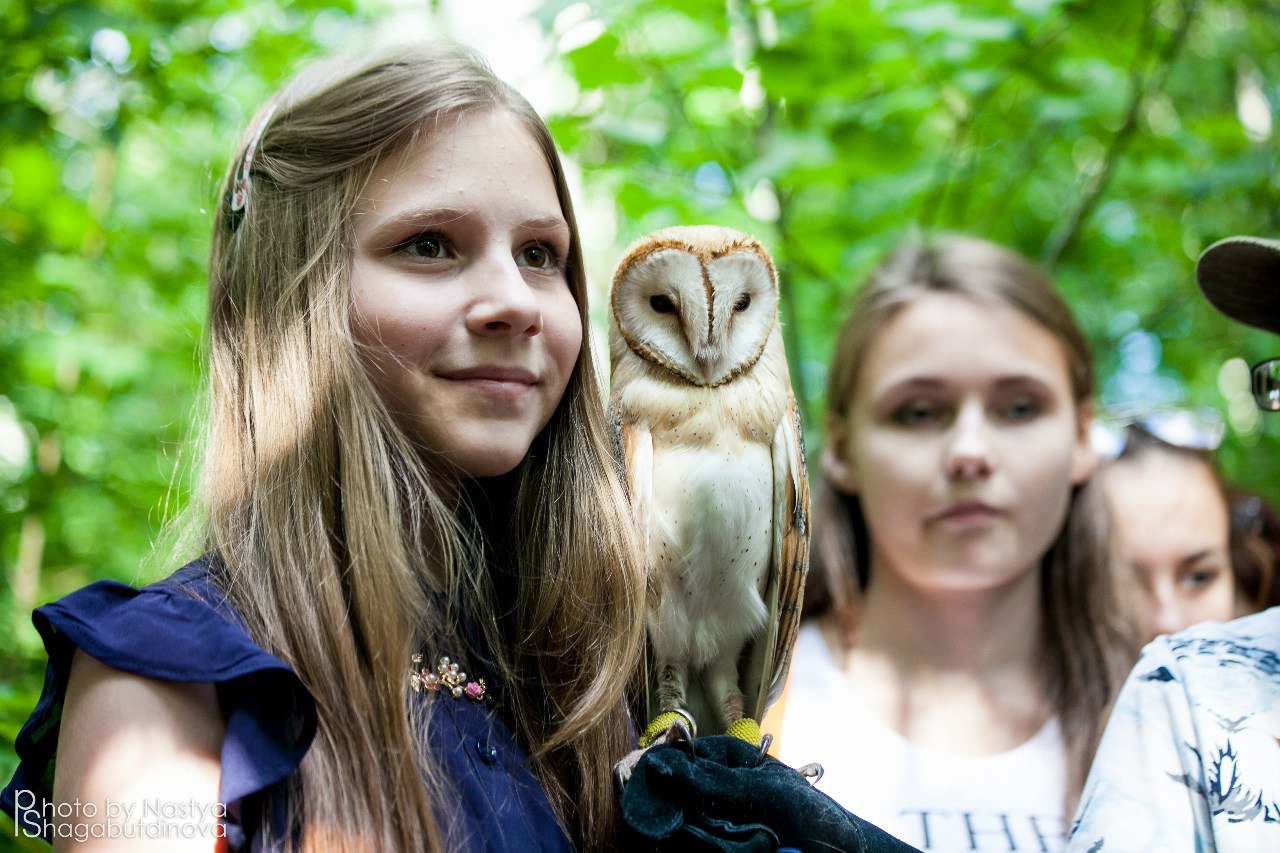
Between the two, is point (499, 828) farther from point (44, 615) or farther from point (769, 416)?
point (769, 416)

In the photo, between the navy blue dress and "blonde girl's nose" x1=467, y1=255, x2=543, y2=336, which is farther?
"blonde girl's nose" x1=467, y1=255, x2=543, y2=336

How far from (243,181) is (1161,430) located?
7.21 ft

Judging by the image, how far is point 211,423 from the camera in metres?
1.16

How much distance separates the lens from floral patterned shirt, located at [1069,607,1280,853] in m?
1.25

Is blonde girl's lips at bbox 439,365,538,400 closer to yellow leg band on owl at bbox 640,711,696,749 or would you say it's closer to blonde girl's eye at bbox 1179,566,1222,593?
yellow leg band on owl at bbox 640,711,696,749

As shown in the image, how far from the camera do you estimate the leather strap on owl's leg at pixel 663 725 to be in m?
1.28

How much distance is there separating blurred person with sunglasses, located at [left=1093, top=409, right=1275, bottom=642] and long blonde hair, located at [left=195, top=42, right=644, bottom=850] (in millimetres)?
1348

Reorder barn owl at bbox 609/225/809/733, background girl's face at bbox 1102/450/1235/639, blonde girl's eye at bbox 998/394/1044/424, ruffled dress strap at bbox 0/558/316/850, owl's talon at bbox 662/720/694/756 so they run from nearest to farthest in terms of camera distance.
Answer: ruffled dress strap at bbox 0/558/316/850
owl's talon at bbox 662/720/694/756
barn owl at bbox 609/225/809/733
blonde girl's eye at bbox 998/394/1044/424
background girl's face at bbox 1102/450/1235/639

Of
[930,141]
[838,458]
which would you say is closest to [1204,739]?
[838,458]

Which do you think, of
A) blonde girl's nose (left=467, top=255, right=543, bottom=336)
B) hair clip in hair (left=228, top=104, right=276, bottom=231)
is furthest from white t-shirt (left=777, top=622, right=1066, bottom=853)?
hair clip in hair (left=228, top=104, right=276, bottom=231)

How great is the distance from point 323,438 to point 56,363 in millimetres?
2036

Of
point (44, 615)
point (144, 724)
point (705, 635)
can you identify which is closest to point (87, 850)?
point (144, 724)

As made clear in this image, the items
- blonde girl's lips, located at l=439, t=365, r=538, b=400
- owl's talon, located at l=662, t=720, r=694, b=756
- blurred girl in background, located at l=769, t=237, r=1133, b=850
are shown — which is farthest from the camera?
blurred girl in background, located at l=769, t=237, r=1133, b=850

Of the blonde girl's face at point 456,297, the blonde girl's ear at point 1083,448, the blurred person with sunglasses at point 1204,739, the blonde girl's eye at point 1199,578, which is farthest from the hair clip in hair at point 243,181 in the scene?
the blonde girl's eye at point 1199,578
